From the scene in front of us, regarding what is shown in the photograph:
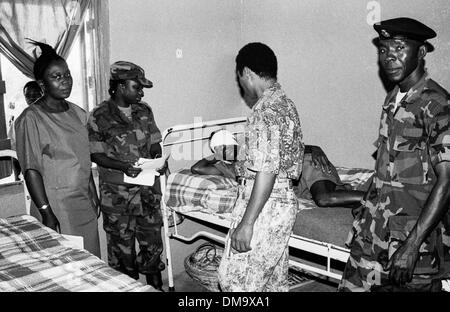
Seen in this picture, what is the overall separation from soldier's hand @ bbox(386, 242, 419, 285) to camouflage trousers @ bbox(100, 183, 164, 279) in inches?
73.4

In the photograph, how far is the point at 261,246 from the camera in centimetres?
223

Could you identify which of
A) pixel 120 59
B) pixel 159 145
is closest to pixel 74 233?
pixel 159 145

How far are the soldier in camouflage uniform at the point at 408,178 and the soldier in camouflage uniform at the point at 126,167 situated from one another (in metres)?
1.64

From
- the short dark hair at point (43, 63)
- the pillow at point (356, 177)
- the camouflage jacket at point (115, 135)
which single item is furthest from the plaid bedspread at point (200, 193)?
the short dark hair at point (43, 63)

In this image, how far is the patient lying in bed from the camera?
9.55ft

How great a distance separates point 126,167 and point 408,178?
1.83 m

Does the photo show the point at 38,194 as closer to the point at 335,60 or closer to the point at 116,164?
the point at 116,164

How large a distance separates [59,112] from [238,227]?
136 cm

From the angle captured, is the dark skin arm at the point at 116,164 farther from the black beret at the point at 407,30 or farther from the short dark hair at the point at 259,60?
the black beret at the point at 407,30

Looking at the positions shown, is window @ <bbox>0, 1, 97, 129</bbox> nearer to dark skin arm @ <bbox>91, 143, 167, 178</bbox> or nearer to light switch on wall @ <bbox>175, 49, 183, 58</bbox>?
dark skin arm @ <bbox>91, 143, 167, 178</bbox>

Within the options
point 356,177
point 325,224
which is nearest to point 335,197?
point 325,224

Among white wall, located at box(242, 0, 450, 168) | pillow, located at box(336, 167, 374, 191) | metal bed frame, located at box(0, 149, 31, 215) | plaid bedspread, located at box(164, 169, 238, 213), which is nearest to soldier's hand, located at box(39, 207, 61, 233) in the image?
metal bed frame, located at box(0, 149, 31, 215)

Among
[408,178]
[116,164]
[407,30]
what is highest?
[407,30]

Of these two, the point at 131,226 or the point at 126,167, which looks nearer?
the point at 126,167
